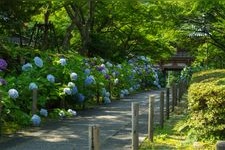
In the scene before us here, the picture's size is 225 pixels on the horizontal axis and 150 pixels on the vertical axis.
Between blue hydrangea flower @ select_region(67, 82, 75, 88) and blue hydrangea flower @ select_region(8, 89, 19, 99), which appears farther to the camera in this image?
blue hydrangea flower @ select_region(67, 82, 75, 88)

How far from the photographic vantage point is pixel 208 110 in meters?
8.11

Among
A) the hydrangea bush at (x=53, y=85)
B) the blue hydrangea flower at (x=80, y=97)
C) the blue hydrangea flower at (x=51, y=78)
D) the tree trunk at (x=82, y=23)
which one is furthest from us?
the tree trunk at (x=82, y=23)

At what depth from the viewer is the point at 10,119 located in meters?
10.5

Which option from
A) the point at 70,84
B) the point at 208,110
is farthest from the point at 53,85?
the point at 208,110

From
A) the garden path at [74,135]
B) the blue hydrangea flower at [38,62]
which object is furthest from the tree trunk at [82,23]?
the garden path at [74,135]

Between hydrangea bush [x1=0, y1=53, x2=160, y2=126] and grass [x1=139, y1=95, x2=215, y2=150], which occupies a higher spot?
hydrangea bush [x1=0, y1=53, x2=160, y2=126]

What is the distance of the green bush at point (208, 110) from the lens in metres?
7.97

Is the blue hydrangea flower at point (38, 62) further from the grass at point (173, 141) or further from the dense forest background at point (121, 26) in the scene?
the grass at point (173, 141)

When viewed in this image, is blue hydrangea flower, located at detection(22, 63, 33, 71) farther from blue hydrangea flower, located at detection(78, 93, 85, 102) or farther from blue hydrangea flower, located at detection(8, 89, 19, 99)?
blue hydrangea flower, located at detection(8, 89, 19, 99)

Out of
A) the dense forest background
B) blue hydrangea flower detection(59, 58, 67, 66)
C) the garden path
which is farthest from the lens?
the dense forest background

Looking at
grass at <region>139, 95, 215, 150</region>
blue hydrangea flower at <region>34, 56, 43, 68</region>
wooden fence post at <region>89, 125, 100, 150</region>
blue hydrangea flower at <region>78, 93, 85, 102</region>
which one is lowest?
grass at <region>139, 95, 215, 150</region>

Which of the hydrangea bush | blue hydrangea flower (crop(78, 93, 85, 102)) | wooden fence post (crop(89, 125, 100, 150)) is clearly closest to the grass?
the hydrangea bush

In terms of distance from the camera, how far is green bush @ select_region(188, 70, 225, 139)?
797 cm

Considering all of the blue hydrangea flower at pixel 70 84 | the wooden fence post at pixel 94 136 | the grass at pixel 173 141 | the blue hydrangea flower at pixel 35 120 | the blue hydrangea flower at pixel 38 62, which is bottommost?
the grass at pixel 173 141
